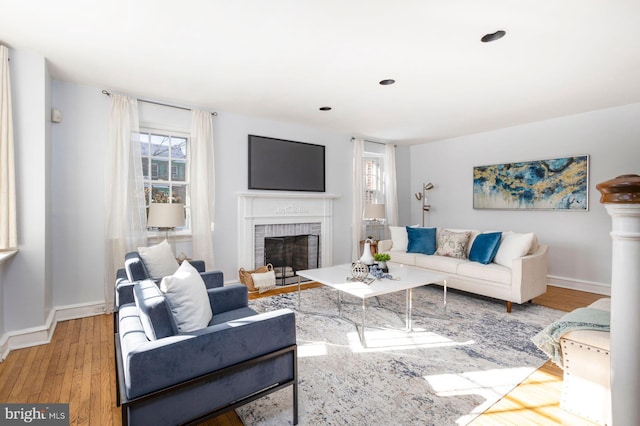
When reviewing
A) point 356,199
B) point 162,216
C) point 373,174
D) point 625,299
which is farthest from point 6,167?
point 373,174

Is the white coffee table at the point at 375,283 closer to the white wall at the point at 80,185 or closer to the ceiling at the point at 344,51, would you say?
the ceiling at the point at 344,51

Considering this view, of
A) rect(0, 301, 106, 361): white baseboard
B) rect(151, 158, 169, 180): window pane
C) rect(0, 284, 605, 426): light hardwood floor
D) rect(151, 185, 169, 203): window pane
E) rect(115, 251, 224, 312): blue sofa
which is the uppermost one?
rect(151, 158, 169, 180): window pane

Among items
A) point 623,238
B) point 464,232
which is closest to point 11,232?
point 623,238

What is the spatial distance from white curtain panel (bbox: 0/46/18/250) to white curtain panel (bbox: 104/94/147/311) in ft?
3.02

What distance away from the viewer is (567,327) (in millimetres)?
1893

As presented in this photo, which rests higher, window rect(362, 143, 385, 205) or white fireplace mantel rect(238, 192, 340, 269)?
window rect(362, 143, 385, 205)

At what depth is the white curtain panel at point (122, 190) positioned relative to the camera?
3.54 m

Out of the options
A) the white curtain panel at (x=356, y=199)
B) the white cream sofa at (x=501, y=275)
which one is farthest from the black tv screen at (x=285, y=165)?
the white cream sofa at (x=501, y=275)

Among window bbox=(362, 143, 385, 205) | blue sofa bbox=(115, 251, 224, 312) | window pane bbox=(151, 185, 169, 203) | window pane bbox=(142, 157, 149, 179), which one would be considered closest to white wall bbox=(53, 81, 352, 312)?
window pane bbox=(142, 157, 149, 179)

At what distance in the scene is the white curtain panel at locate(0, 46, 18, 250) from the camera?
101 inches

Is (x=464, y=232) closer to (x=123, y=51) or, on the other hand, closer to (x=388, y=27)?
(x=388, y=27)

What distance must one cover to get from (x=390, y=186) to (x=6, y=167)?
217 inches

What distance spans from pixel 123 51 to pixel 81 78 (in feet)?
3.18

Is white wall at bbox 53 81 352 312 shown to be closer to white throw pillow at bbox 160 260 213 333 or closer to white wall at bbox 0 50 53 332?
white wall at bbox 0 50 53 332
